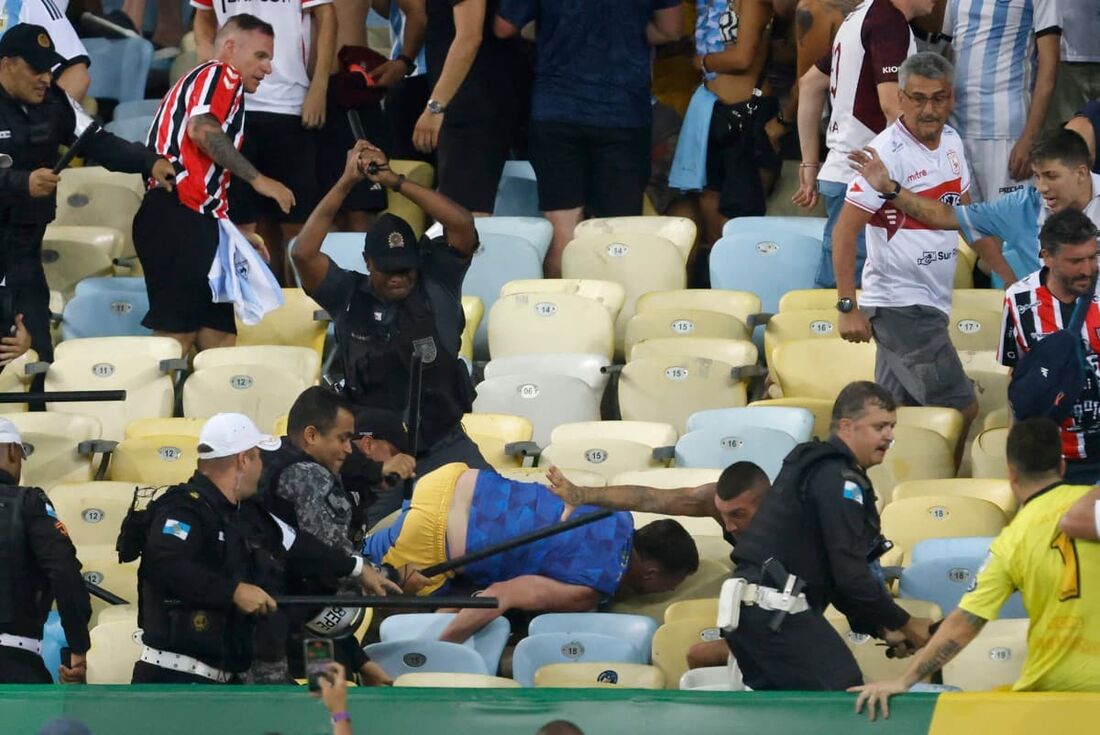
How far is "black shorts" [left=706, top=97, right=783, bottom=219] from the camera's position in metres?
11.3

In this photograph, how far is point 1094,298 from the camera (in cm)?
818

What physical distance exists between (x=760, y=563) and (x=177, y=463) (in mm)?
3300

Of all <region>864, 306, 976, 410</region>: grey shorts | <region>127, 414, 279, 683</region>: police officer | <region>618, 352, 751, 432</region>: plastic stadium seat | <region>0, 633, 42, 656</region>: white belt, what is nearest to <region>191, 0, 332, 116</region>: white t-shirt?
<region>618, 352, 751, 432</region>: plastic stadium seat

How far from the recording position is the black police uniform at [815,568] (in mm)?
6953

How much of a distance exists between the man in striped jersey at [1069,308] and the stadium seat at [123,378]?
13.0ft

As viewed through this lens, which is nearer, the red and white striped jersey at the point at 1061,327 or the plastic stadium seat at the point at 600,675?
the plastic stadium seat at the point at 600,675

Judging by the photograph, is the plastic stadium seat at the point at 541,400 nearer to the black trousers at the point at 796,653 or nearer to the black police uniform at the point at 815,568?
the black police uniform at the point at 815,568

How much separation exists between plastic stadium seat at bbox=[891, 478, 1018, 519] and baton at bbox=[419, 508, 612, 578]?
1.36 m

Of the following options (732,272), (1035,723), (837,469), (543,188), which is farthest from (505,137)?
(1035,723)

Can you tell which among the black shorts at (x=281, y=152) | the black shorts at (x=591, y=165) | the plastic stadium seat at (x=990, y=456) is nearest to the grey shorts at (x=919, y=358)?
the plastic stadium seat at (x=990, y=456)

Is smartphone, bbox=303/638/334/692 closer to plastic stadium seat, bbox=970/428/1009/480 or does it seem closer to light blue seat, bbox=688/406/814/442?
light blue seat, bbox=688/406/814/442

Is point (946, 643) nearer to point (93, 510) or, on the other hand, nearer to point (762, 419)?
point (762, 419)

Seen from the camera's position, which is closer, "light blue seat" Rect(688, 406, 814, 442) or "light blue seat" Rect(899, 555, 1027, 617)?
"light blue seat" Rect(899, 555, 1027, 617)

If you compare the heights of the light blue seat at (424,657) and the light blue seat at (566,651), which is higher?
the light blue seat at (566,651)
